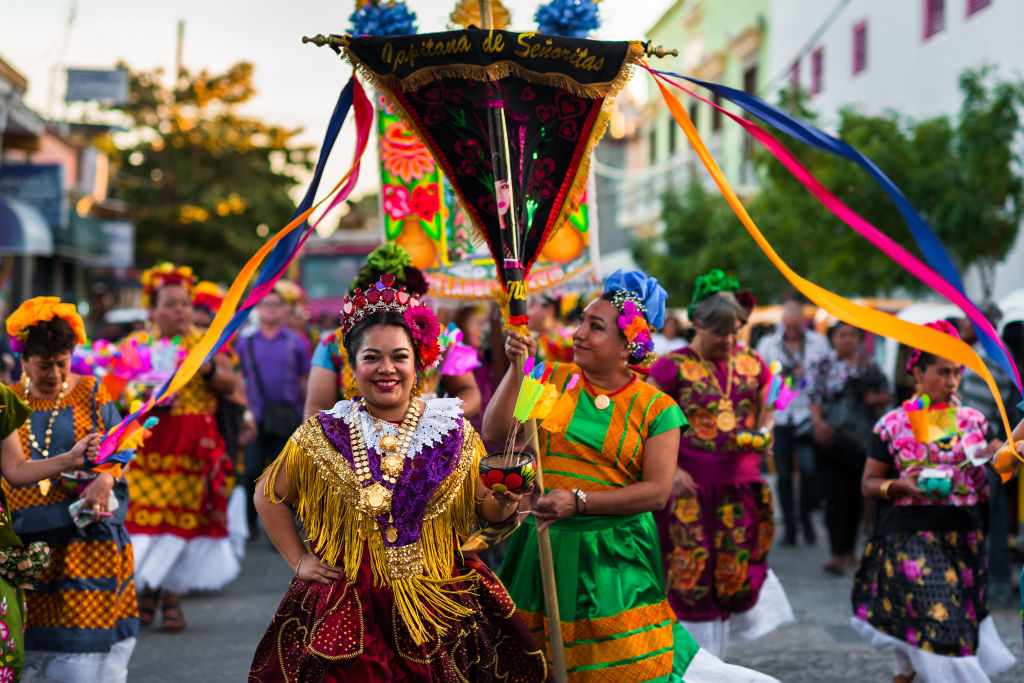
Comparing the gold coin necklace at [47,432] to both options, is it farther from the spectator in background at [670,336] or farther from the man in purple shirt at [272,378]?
the spectator in background at [670,336]

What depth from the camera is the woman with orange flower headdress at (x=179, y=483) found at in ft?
24.1

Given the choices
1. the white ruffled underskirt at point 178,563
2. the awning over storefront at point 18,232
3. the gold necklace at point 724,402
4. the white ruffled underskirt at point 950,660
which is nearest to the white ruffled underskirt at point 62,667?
the white ruffled underskirt at point 178,563

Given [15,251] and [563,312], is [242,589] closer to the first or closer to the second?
[563,312]

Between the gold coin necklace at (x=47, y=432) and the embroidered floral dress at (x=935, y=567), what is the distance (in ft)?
12.0

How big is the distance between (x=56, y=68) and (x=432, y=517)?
20943 mm

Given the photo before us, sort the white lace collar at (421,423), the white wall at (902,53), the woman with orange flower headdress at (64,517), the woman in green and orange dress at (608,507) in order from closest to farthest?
the white lace collar at (421,423), the woman in green and orange dress at (608,507), the woman with orange flower headdress at (64,517), the white wall at (902,53)

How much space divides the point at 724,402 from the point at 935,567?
4.27ft

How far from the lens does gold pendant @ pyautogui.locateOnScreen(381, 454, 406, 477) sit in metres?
3.71

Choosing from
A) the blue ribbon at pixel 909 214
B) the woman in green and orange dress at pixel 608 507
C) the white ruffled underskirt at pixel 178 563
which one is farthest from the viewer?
the white ruffled underskirt at pixel 178 563

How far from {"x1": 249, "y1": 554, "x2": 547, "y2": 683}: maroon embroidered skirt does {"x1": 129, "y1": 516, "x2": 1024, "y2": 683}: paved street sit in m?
2.68

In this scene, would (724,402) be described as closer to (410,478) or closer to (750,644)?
(750,644)

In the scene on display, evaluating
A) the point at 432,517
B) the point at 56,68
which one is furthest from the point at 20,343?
the point at 56,68

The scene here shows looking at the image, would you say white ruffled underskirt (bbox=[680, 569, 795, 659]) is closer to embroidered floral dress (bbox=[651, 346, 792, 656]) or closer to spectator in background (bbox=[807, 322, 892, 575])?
embroidered floral dress (bbox=[651, 346, 792, 656])

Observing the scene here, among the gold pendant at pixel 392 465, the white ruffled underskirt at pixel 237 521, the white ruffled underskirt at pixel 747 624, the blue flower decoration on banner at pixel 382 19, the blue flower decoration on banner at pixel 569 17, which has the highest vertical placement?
the blue flower decoration on banner at pixel 382 19
